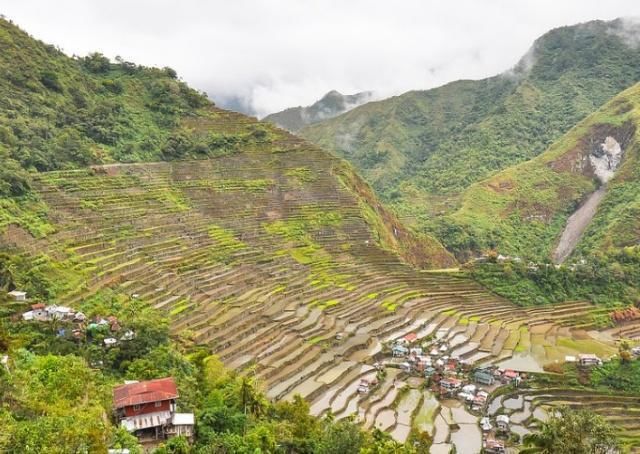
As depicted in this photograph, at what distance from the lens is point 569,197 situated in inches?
2589

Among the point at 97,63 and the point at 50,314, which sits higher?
the point at 97,63

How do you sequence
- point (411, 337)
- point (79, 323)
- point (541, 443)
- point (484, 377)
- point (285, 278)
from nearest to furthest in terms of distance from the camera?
point (541, 443), point (79, 323), point (484, 377), point (411, 337), point (285, 278)

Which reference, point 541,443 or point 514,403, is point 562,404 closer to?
point 514,403

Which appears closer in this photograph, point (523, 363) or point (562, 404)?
point (562, 404)

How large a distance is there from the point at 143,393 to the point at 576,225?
190ft

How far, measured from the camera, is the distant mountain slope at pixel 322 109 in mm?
147875

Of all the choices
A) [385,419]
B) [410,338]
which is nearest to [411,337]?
[410,338]

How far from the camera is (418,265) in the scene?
4356 cm

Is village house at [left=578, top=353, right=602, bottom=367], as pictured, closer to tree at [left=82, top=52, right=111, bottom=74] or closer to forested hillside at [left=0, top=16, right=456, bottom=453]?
forested hillside at [left=0, top=16, right=456, bottom=453]

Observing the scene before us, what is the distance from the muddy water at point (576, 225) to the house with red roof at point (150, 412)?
160 ft

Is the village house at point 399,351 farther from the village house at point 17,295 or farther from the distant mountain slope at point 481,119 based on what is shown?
the distant mountain slope at point 481,119

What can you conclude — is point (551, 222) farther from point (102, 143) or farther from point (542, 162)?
point (102, 143)

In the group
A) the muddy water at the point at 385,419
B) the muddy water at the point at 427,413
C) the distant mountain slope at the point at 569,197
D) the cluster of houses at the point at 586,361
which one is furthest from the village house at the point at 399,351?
the distant mountain slope at the point at 569,197

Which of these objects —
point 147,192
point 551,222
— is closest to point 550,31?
point 551,222
